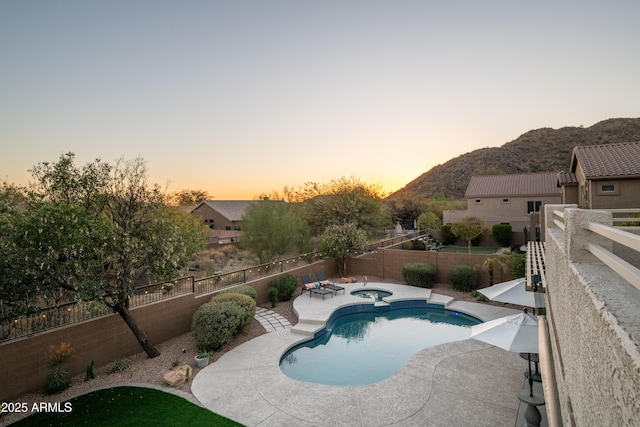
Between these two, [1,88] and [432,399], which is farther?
[1,88]

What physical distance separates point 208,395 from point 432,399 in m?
5.42

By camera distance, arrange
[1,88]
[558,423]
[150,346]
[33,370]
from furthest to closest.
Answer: [1,88] → [150,346] → [33,370] → [558,423]

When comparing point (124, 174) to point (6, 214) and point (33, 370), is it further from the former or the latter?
point (33, 370)

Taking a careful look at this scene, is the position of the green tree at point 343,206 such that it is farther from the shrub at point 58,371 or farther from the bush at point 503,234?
the shrub at point 58,371

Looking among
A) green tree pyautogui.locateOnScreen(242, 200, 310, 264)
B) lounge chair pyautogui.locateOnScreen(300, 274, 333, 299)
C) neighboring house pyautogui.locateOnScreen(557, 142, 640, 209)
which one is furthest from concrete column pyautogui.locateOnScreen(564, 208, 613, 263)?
green tree pyautogui.locateOnScreen(242, 200, 310, 264)

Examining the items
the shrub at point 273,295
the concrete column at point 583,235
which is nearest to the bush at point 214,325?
the shrub at point 273,295

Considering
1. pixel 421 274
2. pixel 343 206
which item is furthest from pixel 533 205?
pixel 421 274

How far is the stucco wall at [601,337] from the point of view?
1209mm

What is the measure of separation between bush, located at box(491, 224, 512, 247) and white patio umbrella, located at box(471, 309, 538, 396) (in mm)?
21920

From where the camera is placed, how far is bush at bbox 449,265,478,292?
680 inches

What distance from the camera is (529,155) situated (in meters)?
69.7

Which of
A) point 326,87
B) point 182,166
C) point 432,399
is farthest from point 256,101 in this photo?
point 432,399

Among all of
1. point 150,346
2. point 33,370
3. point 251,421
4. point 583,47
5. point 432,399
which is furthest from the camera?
point 583,47

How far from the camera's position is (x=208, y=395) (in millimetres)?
8336
